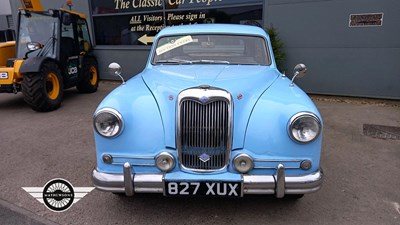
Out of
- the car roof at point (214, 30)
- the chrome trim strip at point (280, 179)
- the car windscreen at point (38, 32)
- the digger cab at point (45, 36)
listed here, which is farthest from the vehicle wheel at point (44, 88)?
the chrome trim strip at point (280, 179)

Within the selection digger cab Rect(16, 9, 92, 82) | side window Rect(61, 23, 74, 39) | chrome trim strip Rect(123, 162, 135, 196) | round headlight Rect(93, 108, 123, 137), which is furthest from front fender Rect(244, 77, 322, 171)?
side window Rect(61, 23, 74, 39)

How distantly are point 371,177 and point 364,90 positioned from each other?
4308mm

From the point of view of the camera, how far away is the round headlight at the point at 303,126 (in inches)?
98.7

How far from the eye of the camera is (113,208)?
3062 mm

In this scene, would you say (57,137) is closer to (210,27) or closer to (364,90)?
(210,27)

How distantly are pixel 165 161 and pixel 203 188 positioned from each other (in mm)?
365

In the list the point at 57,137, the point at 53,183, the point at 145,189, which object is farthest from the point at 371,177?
the point at 57,137

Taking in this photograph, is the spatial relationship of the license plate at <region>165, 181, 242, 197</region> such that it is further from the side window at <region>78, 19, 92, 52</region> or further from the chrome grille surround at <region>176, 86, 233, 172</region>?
the side window at <region>78, 19, 92, 52</region>

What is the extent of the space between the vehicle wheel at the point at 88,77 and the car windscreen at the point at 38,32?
127 centimetres

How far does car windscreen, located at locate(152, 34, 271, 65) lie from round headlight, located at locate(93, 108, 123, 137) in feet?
4.40

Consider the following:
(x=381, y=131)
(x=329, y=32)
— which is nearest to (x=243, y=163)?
(x=381, y=131)

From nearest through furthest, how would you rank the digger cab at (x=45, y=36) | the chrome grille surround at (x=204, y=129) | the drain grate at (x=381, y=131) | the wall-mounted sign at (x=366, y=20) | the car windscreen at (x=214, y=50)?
the chrome grille surround at (x=204, y=129) → the car windscreen at (x=214, y=50) → the drain grate at (x=381, y=131) → the wall-mounted sign at (x=366, y=20) → the digger cab at (x=45, y=36)

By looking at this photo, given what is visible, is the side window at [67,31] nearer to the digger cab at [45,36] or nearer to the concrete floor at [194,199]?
the digger cab at [45,36]

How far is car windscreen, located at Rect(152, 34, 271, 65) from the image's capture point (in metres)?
3.76
